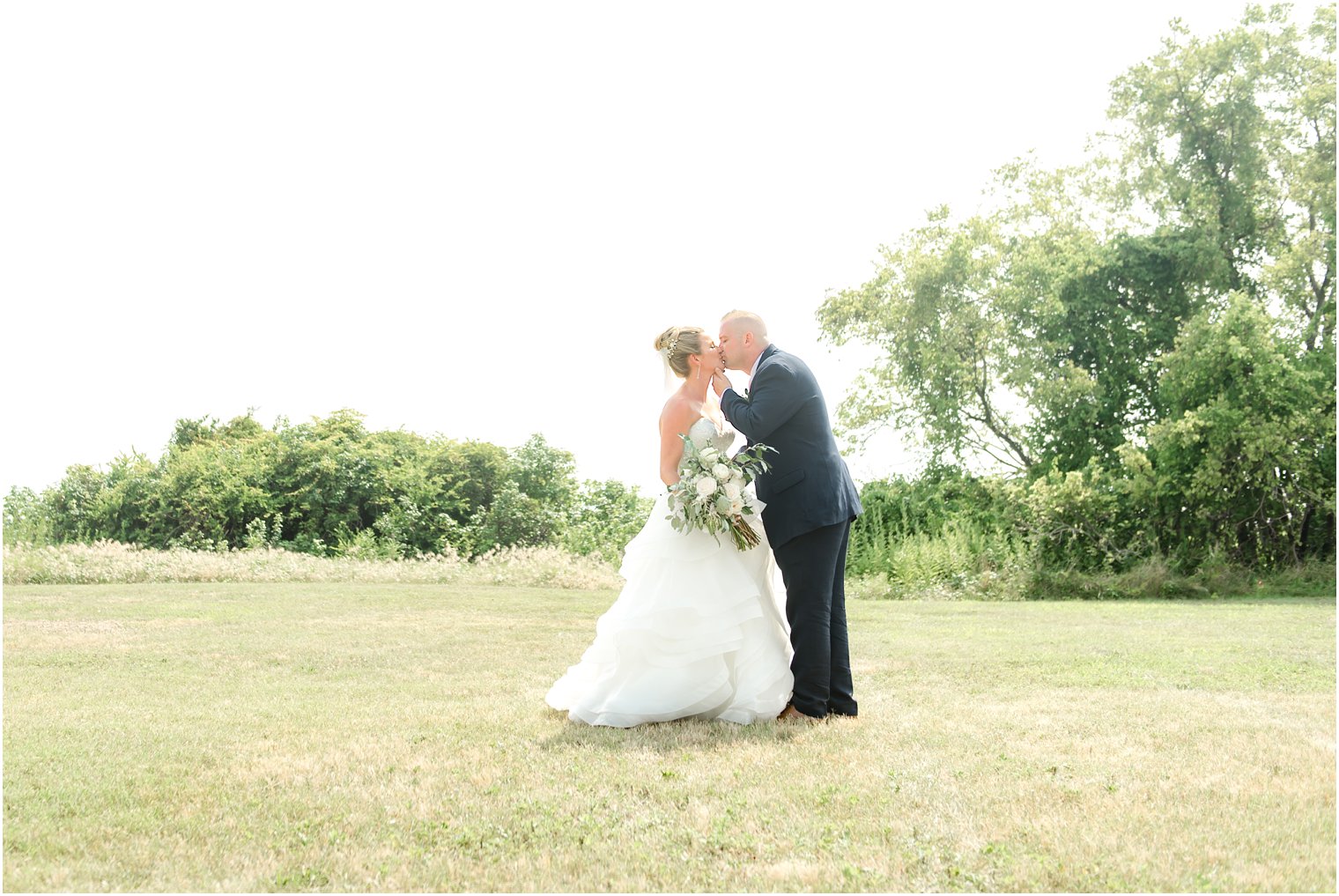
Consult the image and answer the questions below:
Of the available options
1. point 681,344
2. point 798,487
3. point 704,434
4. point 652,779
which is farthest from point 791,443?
point 652,779

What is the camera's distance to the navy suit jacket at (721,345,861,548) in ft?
20.1

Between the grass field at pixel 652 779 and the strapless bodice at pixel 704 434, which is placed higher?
the strapless bodice at pixel 704 434

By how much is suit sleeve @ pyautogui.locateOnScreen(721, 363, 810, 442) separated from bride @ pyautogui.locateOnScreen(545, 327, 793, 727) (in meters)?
0.29

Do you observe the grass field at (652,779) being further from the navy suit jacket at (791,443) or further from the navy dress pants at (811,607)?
the navy suit jacket at (791,443)

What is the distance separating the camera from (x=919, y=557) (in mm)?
18422

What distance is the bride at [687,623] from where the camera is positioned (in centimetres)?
607

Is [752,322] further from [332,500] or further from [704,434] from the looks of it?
[332,500]

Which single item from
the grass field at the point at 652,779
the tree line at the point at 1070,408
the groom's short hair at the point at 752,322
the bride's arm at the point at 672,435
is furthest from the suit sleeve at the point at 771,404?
the tree line at the point at 1070,408

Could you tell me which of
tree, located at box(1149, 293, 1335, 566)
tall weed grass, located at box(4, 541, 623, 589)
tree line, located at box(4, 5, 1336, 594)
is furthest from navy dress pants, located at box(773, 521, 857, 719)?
tree, located at box(1149, 293, 1335, 566)

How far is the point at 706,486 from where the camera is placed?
5.99 meters

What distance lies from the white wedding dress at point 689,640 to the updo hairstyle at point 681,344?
1.28ft

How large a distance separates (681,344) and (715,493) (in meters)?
0.93

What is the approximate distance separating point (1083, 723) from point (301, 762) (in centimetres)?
435

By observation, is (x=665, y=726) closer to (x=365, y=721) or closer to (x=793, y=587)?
(x=793, y=587)
